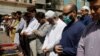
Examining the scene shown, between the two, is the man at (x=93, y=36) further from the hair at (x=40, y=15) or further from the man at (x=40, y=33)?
the hair at (x=40, y=15)

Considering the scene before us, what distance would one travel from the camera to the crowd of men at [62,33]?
452 cm

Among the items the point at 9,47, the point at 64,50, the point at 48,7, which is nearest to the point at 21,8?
the point at 48,7

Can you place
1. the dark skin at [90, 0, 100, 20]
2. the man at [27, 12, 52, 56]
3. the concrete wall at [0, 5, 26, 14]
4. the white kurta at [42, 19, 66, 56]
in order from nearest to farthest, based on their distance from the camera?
the dark skin at [90, 0, 100, 20], the white kurta at [42, 19, 66, 56], the man at [27, 12, 52, 56], the concrete wall at [0, 5, 26, 14]

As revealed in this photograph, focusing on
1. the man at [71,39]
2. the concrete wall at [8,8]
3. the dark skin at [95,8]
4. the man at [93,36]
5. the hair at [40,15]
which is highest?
the dark skin at [95,8]

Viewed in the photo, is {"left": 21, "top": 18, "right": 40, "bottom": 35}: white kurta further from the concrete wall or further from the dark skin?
the concrete wall

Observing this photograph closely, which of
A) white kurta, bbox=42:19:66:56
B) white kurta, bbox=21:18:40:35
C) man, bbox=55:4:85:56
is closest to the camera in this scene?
man, bbox=55:4:85:56

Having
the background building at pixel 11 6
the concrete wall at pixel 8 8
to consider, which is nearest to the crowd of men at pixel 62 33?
the concrete wall at pixel 8 8

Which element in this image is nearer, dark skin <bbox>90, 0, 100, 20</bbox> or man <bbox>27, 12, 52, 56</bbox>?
dark skin <bbox>90, 0, 100, 20</bbox>

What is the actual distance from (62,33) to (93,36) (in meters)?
2.18

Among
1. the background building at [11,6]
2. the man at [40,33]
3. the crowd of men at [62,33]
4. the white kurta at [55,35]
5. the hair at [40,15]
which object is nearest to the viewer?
the crowd of men at [62,33]

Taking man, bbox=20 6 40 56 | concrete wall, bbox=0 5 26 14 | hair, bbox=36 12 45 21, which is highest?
hair, bbox=36 12 45 21

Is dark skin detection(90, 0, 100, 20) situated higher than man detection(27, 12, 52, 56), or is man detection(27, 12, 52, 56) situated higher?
dark skin detection(90, 0, 100, 20)

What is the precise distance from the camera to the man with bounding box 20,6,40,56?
1076cm

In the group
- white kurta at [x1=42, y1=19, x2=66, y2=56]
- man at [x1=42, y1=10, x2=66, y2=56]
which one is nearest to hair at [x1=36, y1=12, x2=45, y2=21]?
man at [x1=42, y1=10, x2=66, y2=56]
